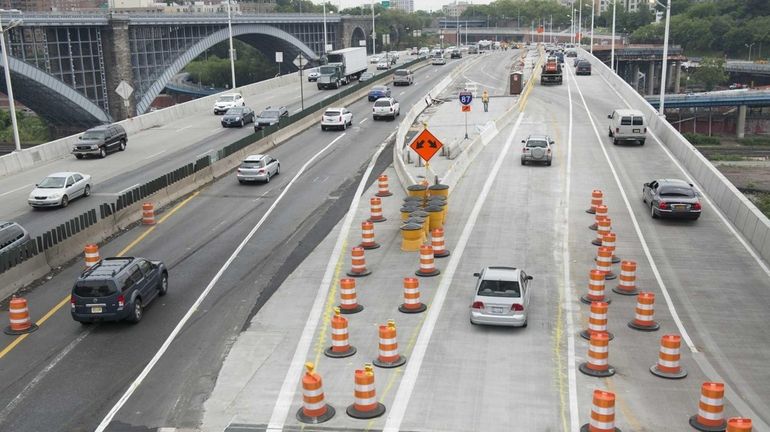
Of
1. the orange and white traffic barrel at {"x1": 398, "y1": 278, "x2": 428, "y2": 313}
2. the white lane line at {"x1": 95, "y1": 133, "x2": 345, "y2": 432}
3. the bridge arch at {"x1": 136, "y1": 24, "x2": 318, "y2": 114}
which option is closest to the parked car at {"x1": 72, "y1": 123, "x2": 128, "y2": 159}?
the white lane line at {"x1": 95, "y1": 133, "x2": 345, "y2": 432}

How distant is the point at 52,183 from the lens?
112 feet

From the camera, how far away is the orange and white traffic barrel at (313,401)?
48.5ft

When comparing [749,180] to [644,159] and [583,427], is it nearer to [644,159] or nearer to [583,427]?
[644,159]

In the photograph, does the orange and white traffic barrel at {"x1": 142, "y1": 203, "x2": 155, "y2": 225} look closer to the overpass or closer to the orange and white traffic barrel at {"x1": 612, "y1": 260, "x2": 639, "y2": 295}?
the orange and white traffic barrel at {"x1": 612, "y1": 260, "x2": 639, "y2": 295}

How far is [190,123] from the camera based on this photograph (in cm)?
5981

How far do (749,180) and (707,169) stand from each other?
43.5m

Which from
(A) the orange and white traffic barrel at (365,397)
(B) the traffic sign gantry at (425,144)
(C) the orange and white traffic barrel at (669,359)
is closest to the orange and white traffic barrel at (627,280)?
(C) the orange and white traffic barrel at (669,359)

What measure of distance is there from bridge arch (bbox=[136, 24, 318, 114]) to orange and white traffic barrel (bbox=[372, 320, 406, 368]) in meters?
73.4

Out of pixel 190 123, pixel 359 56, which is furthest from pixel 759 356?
pixel 359 56

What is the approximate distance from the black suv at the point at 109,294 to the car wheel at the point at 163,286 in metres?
1.46

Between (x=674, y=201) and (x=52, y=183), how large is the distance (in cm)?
2524

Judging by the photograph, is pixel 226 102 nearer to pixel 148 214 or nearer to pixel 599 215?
pixel 148 214

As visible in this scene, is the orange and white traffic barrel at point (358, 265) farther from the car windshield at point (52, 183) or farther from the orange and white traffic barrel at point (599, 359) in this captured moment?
the car windshield at point (52, 183)

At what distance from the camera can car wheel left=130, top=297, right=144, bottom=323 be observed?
2047 cm
